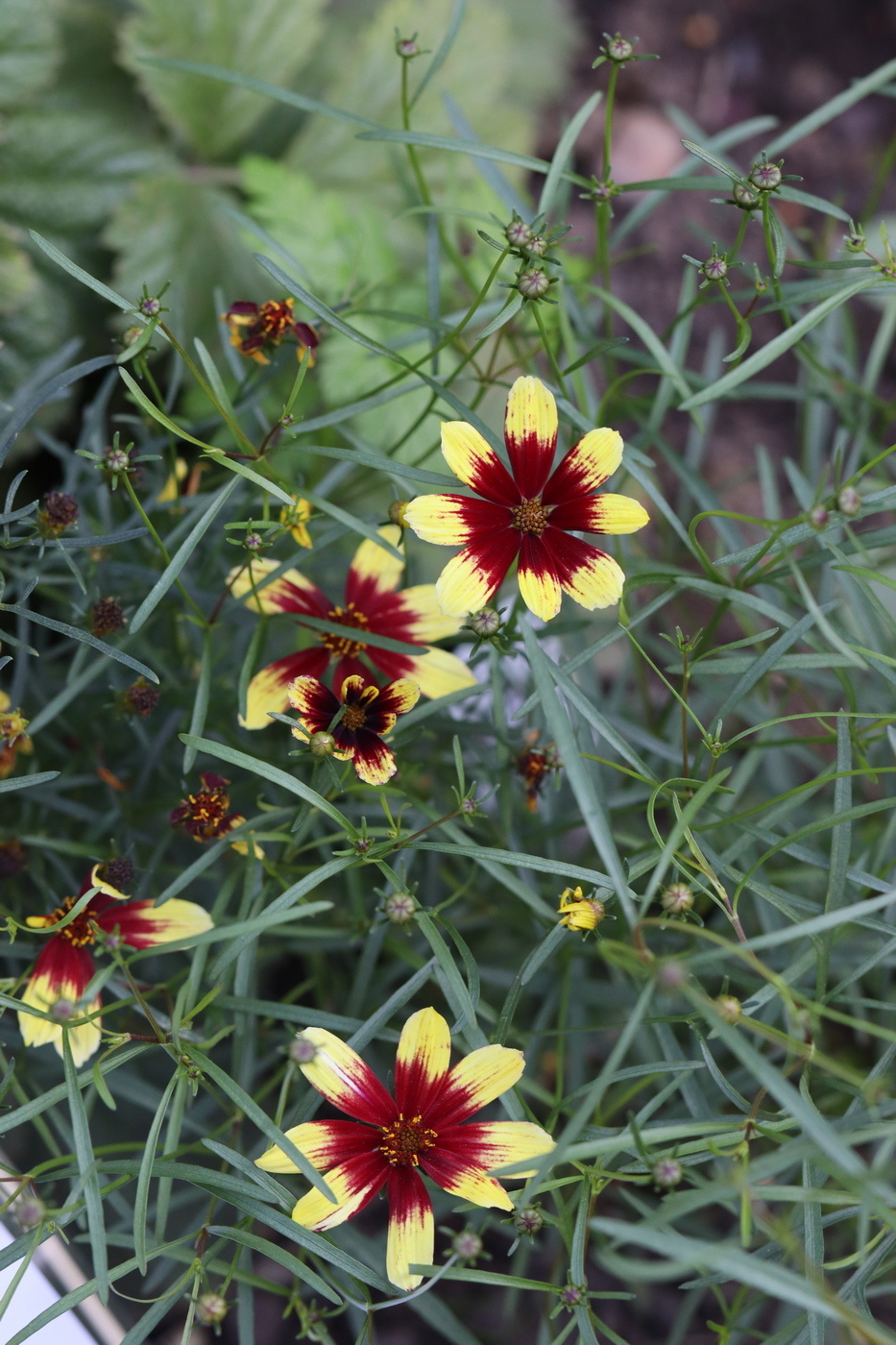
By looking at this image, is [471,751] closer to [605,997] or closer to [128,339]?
[605,997]

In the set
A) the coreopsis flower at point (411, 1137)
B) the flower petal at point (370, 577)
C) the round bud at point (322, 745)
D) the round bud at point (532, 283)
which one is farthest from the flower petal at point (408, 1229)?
the round bud at point (532, 283)

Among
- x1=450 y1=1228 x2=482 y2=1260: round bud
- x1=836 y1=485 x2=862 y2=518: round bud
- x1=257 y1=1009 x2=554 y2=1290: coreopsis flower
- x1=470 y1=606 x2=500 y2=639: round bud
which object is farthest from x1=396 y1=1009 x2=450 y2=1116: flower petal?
x1=836 y1=485 x2=862 y2=518: round bud

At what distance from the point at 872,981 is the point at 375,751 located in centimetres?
55

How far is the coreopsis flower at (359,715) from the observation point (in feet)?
1.82

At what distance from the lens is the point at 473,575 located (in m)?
0.55

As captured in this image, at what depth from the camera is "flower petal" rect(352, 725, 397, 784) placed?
55cm

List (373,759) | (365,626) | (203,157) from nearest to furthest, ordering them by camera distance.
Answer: (373,759)
(365,626)
(203,157)

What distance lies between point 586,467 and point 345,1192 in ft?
1.35

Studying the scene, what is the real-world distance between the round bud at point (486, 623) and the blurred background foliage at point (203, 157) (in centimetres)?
56

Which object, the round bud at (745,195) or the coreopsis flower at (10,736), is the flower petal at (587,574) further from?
the coreopsis flower at (10,736)

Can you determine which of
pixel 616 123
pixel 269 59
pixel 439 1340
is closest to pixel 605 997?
pixel 439 1340

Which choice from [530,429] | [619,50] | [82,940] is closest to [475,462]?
[530,429]

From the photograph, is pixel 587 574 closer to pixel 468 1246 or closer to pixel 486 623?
pixel 486 623

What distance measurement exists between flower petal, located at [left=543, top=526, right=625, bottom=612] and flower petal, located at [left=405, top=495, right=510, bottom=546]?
4 cm
